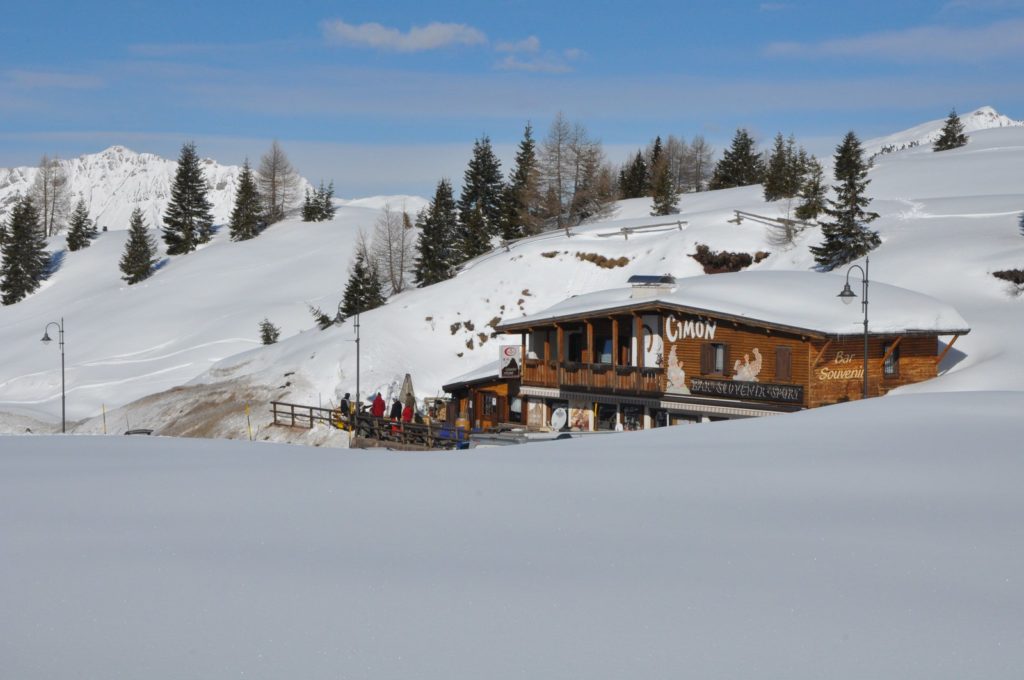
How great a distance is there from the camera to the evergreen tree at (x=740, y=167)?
96.7 meters

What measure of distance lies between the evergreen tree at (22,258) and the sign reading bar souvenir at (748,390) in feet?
260

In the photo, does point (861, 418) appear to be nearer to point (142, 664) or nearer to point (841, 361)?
point (142, 664)

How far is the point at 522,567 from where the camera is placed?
22.4ft

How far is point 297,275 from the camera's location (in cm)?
8206

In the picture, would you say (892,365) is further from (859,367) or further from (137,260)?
(137,260)

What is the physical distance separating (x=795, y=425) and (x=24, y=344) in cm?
7267

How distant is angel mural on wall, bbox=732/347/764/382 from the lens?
105ft

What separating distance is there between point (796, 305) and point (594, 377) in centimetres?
814

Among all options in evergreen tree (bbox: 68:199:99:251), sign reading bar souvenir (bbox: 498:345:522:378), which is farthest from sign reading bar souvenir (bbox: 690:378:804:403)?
evergreen tree (bbox: 68:199:99:251)

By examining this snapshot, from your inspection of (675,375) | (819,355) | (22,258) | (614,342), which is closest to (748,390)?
(819,355)

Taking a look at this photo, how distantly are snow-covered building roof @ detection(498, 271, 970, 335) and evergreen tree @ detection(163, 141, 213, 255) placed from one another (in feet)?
225

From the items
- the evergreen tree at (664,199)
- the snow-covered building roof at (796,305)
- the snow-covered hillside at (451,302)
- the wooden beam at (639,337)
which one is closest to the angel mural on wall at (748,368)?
the snow-covered building roof at (796,305)

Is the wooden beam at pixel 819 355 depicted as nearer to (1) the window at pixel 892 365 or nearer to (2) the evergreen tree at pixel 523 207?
(1) the window at pixel 892 365

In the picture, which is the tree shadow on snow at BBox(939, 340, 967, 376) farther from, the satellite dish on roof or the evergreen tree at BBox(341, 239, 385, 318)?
the evergreen tree at BBox(341, 239, 385, 318)
